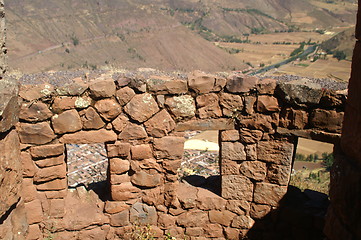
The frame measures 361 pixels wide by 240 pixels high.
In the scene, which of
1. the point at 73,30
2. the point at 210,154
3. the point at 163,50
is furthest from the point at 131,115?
the point at 73,30

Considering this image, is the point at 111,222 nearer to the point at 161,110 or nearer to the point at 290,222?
the point at 161,110

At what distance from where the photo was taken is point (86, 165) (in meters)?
13.1

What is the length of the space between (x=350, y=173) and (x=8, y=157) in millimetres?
3740

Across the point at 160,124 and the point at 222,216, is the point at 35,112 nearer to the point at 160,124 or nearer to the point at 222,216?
the point at 160,124

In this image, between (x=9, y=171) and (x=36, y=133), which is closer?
(x=9, y=171)

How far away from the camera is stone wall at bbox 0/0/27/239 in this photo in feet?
13.1

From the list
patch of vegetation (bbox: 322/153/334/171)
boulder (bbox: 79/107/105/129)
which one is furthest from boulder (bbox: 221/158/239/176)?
patch of vegetation (bbox: 322/153/334/171)

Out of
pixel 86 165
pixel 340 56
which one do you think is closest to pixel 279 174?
pixel 86 165

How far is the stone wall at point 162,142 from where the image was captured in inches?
194

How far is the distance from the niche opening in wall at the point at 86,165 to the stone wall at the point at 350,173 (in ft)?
25.4

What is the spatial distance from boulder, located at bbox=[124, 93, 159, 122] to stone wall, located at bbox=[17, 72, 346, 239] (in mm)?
15

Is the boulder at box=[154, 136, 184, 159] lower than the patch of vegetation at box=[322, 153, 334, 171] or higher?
higher

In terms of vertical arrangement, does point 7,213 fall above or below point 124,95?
below

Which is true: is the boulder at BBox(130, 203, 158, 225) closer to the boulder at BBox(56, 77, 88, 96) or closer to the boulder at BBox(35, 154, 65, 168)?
the boulder at BBox(35, 154, 65, 168)
